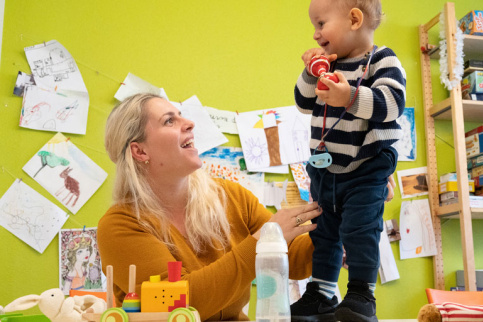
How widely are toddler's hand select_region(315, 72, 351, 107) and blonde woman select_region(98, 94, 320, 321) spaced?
1.05 ft

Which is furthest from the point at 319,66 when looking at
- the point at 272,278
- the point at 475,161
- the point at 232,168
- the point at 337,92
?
the point at 475,161

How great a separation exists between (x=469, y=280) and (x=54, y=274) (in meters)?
1.91

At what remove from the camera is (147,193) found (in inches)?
61.3

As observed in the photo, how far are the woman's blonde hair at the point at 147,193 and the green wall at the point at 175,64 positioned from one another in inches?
31.3

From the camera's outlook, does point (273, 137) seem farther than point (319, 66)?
Yes

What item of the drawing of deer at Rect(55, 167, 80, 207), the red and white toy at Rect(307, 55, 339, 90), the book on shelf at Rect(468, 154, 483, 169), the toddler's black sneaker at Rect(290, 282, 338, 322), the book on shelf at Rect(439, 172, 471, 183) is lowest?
the toddler's black sneaker at Rect(290, 282, 338, 322)

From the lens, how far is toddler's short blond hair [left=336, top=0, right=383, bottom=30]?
3.93 feet

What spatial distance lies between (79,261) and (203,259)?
1.04m

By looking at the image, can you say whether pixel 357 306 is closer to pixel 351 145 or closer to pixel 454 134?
pixel 351 145

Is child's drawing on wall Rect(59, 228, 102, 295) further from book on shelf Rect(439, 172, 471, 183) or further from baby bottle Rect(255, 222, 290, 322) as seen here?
book on shelf Rect(439, 172, 471, 183)

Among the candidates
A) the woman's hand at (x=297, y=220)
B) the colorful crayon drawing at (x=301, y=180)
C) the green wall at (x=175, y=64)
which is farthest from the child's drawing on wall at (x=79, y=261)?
the woman's hand at (x=297, y=220)

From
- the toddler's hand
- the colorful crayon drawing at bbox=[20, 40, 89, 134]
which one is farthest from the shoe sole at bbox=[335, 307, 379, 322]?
the colorful crayon drawing at bbox=[20, 40, 89, 134]

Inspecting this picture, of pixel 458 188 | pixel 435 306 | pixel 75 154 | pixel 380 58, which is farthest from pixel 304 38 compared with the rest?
pixel 435 306

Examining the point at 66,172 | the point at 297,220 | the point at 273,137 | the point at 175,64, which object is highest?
the point at 175,64
